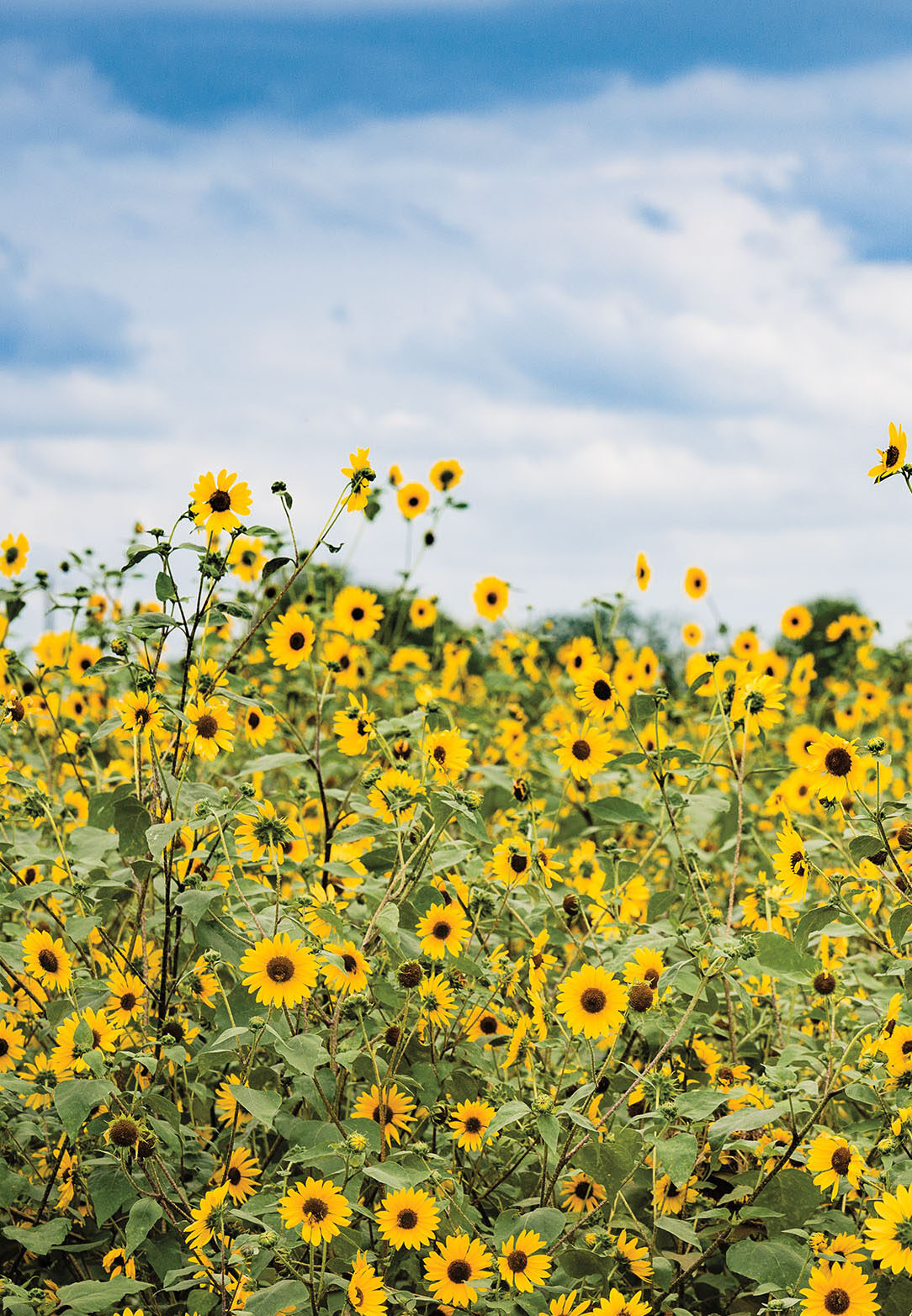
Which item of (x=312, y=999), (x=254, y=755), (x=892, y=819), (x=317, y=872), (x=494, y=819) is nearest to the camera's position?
(x=312, y=999)

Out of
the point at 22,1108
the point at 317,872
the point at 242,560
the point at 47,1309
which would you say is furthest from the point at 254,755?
the point at 47,1309

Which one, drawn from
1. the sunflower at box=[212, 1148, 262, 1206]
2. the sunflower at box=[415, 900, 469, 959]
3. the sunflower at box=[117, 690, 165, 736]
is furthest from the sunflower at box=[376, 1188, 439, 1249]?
the sunflower at box=[117, 690, 165, 736]

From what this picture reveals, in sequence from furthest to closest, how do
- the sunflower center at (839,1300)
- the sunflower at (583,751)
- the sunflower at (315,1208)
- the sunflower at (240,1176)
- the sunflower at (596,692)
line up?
the sunflower at (583,751) → the sunflower at (596,692) → the sunflower at (240,1176) → the sunflower center at (839,1300) → the sunflower at (315,1208)

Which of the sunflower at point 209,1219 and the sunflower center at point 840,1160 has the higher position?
the sunflower center at point 840,1160

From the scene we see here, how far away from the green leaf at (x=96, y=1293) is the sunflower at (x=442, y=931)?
720mm

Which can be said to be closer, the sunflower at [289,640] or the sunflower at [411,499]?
the sunflower at [289,640]

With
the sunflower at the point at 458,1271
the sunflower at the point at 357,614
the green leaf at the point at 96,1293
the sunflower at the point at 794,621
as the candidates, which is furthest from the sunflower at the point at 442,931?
the sunflower at the point at 794,621

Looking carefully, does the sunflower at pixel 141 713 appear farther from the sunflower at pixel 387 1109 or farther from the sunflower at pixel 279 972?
the sunflower at pixel 387 1109

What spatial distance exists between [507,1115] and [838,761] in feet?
3.16

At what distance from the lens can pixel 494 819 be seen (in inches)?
168

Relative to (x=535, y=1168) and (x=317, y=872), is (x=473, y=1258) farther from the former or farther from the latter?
(x=317, y=872)

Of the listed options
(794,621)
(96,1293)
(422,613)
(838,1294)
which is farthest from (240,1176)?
(794,621)

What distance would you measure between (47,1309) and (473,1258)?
70 cm

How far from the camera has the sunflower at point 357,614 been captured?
3584 mm
